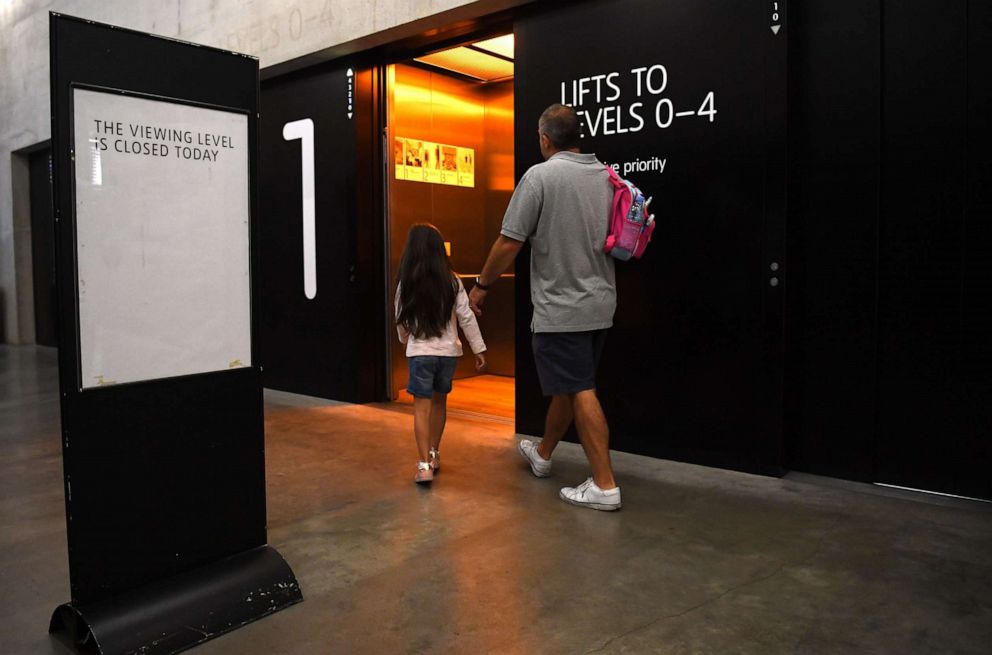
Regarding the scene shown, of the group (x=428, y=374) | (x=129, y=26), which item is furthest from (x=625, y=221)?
(x=129, y=26)

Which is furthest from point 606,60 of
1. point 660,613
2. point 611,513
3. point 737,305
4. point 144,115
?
point 660,613

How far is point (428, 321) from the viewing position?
3.88 meters

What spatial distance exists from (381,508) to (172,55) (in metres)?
2.13

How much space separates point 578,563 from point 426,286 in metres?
1.63

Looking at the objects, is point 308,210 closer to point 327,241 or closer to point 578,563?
point 327,241

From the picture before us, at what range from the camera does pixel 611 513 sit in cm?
348

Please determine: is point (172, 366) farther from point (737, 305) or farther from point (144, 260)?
point (737, 305)

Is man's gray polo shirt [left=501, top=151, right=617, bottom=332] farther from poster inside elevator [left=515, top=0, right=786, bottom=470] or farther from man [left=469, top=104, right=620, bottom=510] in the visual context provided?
poster inside elevator [left=515, top=0, right=786, bottom=470]

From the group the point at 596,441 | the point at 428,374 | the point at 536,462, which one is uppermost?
the point at 428,374

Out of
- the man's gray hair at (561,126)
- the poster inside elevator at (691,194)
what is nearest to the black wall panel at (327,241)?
the poster inside elevator at (691,194)

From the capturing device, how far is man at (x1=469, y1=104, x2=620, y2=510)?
3.54 meters

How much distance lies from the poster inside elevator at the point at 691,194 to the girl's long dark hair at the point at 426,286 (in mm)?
1192

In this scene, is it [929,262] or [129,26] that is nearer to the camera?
[929,262]

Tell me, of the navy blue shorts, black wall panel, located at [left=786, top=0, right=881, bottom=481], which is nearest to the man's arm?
the navy blue shorts
